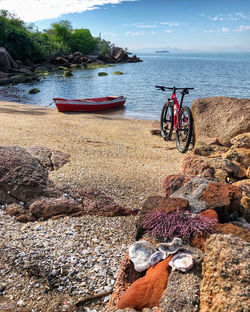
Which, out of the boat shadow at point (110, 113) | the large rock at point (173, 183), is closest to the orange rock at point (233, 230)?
the large rock at point (173, 183)

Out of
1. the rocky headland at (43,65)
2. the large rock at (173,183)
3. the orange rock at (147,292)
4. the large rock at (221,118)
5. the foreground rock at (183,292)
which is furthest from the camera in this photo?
the rocky headland at (43,65)

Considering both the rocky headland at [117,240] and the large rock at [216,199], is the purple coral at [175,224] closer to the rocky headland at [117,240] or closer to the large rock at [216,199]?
the rocky headland at [117,240]

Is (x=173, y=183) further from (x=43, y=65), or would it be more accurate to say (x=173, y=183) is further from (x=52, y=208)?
(x=43, y=65)

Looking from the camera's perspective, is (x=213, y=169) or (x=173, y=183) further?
(x=213, y=169)

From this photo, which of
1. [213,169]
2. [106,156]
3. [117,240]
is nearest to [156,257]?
[117,240]

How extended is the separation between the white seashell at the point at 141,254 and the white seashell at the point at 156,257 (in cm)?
6

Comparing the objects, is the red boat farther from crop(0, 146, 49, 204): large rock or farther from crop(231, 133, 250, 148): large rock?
crop(0, 146, 49, 204): large rock

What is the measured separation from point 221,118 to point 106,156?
4.04m

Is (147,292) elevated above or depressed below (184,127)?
below

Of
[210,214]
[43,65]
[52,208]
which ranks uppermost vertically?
[43,65]

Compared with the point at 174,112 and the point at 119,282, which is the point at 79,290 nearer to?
the point at 119,282

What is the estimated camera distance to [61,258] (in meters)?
3.60

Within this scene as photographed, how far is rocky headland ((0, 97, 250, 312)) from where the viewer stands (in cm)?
231

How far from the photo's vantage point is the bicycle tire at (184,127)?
8.78 m
